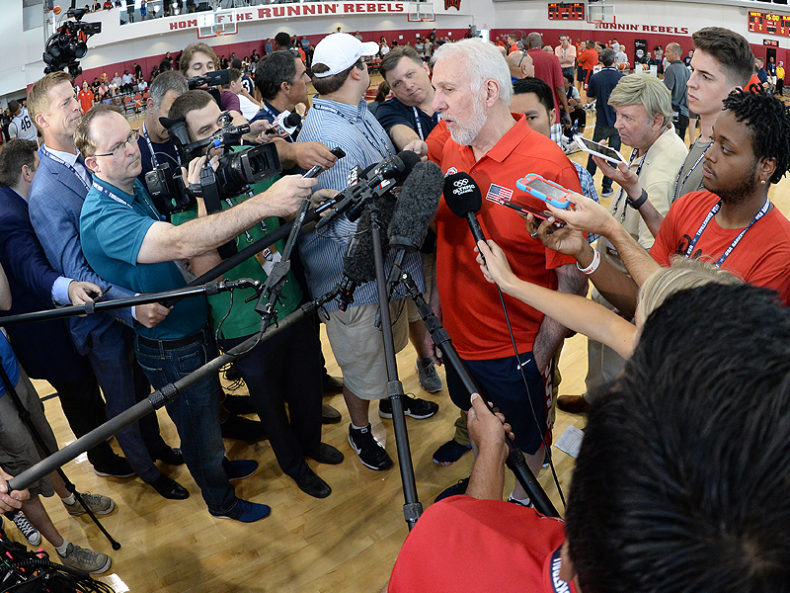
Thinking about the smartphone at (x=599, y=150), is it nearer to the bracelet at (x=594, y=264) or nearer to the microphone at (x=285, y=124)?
the bracelet at (x=594, y=264)

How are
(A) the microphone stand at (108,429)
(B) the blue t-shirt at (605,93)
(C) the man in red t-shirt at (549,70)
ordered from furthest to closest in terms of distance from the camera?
(C) the man in red t-shirt at (549,70)
(B) the blue t-shirt at (605,93)
(A) the microphone stand at (108,429)

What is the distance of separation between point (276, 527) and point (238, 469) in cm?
43

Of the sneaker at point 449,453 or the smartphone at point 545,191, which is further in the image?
the sneaker at point 449,453

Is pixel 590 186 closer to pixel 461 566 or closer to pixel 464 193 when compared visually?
pixel 464 193

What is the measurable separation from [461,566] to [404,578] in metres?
0.10

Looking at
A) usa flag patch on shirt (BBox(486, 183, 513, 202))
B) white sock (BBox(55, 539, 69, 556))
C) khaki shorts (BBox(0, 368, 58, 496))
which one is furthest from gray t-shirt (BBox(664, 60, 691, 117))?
white sock (BBox(55, 539, 69, 556))

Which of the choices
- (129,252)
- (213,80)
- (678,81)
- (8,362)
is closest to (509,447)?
(129,252)

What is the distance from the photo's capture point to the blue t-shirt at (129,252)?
2.16m

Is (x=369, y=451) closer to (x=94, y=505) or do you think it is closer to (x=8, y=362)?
(x=94, y=505)

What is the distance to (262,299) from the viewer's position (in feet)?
5.32

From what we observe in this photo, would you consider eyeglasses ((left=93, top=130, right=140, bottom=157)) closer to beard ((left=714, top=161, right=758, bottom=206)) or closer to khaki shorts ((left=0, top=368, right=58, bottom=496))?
khaki shorts ((left=0, top=368, right=58, bottom=496))

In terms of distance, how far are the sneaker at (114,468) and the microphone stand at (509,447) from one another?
2019mm

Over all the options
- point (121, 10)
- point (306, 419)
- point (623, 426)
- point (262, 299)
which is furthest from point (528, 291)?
point (121, 10)

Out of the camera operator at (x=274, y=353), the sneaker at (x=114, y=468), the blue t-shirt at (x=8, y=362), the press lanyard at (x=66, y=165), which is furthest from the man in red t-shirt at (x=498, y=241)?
the sneaker at (x=114, y=468)
